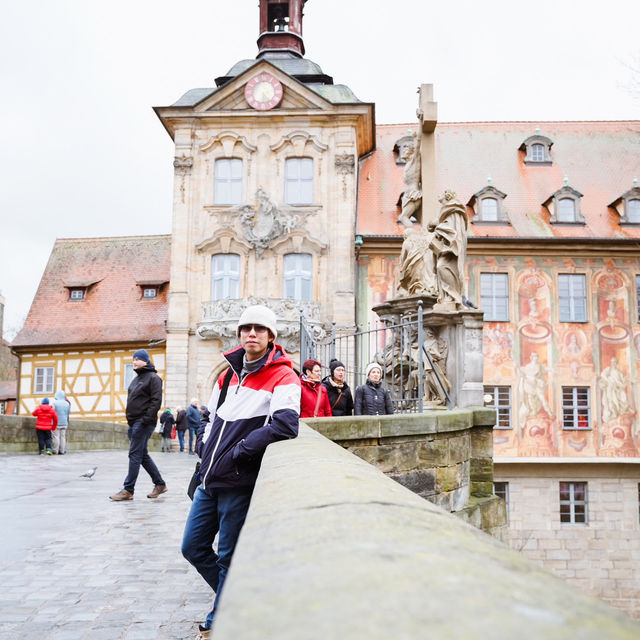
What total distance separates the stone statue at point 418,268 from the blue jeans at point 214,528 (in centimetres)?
707

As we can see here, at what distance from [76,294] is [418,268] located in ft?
88.5

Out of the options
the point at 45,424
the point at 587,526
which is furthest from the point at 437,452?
the point at 587,526

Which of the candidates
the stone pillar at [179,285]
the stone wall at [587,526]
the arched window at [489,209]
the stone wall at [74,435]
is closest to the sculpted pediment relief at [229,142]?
the stone pillar at [179,285]

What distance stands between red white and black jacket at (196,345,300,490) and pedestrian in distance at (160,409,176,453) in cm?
2268

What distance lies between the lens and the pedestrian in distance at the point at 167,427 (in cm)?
2650

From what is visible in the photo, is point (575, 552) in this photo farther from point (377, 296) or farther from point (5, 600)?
point (5, 600)

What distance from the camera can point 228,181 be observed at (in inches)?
1155

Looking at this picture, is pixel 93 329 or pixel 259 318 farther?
pixel 93 329

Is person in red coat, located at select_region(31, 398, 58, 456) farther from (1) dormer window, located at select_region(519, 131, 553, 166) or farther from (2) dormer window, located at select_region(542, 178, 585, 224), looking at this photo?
(1) dormer window, located at select_region(519, 131, 553, 166)

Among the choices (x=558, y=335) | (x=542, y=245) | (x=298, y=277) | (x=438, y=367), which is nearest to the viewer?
(x=438, y=367)

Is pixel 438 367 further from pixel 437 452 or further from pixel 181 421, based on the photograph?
pixel 181 421

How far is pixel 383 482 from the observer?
2242mm

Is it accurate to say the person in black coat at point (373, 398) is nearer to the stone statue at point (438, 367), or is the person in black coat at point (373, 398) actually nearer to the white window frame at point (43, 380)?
the stone statue at point (438, 367)

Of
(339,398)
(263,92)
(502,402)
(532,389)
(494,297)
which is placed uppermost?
(263,92)
